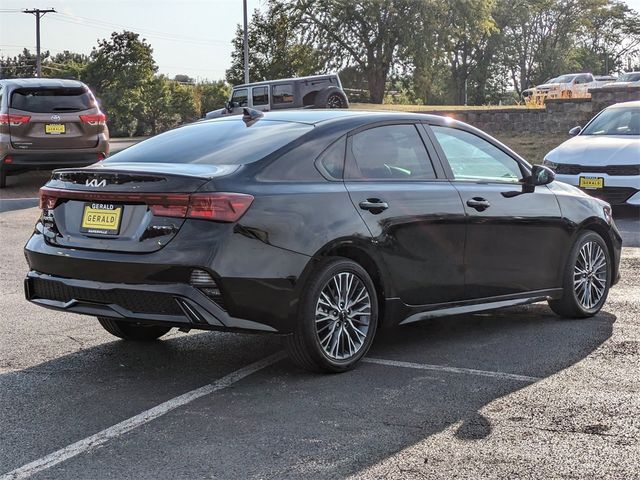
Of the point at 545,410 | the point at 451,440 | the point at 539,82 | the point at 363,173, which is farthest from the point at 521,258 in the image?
the point at 539,82

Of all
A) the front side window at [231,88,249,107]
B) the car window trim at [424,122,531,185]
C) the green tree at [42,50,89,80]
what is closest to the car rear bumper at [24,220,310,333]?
the car window trim at [424,122,531,185]

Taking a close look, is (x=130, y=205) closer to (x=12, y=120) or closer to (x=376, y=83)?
(x=12, y=120)

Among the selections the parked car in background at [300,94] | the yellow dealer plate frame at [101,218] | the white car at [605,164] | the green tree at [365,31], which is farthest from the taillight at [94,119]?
the green tree at [365,31]

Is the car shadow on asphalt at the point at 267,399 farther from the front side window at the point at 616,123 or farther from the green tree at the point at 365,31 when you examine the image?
the green tree at the point at 365,31

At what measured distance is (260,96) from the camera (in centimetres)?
2980

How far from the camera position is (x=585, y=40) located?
8525 centimetres

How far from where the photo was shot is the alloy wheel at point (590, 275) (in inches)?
275

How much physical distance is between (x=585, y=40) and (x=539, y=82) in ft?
39.7

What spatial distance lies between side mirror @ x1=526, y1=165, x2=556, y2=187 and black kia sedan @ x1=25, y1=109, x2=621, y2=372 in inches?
0.6

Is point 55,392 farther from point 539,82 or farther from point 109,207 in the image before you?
point 539,82

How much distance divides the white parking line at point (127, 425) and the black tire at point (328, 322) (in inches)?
14.7

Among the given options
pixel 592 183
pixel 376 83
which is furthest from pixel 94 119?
pixel 376 83

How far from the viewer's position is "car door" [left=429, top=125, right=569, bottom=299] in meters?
6.20

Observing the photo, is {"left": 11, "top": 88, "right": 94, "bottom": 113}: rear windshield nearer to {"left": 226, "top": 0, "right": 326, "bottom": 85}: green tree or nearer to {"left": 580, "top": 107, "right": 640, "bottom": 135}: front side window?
{"left": 580, "top": 107, "right": 640, "bottom": 135}: front side window
